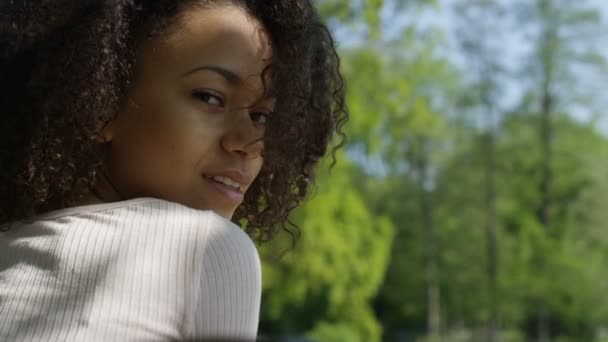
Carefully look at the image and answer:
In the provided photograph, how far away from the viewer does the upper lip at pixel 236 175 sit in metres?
1.23

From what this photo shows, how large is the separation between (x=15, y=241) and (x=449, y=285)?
26.1 meters

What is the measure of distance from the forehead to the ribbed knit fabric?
302 mm

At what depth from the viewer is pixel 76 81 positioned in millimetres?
1264

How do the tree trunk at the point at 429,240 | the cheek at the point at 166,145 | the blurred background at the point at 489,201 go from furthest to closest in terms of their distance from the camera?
the tree trunk at the point at 429,240 → the blurred background at the point at 489,201 → the cheek at the point at 166,145

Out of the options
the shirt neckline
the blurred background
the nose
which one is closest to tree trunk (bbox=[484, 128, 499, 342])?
the blurred background

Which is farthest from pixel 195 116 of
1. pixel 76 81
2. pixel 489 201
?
pixel 489 201

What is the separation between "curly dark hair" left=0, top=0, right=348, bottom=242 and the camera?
1.25m

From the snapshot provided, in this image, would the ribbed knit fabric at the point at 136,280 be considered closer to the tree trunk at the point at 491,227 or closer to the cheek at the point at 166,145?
the cheek at the point at 166,145

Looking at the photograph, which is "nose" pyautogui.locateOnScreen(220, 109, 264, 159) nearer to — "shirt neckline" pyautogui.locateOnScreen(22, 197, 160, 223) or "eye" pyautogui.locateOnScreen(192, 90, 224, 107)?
"eye" pyautogui.locateOnScreen(192, 90, 224, 107)

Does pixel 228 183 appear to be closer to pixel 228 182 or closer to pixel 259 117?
pixel 228 182

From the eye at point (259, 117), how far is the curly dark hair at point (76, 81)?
0.04 feet

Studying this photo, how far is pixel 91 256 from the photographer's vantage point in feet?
3.07

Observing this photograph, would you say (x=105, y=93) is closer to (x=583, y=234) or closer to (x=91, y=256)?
(x=91, y=256)

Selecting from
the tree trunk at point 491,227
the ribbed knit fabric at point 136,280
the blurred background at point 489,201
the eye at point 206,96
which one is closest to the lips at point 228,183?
the eye at point 206,96
